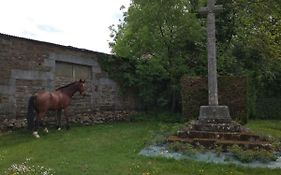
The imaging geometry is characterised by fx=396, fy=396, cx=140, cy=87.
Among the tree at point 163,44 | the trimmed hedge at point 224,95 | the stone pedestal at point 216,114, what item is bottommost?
the stone pedestal at point 216,114

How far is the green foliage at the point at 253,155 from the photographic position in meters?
9.27

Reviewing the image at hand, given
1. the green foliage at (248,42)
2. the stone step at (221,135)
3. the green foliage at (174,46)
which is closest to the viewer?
the stone step at (221,135)

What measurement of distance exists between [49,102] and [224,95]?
6796 millimetres

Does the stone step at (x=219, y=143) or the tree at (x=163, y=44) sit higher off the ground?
the tree at (x=163, y=44)

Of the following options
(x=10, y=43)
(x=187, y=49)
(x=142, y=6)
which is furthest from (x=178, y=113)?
(x=10, y=43)

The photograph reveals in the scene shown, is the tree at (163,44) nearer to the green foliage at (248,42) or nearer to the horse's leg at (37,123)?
the green foliage at (248,42)

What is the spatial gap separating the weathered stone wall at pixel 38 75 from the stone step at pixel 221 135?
245 inches

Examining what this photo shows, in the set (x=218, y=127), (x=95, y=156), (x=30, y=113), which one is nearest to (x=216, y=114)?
(x=218, y=127)

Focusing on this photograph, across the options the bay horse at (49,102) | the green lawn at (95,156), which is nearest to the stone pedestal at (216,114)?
the green lawn at (95,156)

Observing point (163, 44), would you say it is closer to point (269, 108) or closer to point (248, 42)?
point (248, 42)

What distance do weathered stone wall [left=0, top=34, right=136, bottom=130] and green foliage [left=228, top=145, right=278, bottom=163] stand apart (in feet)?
26.8

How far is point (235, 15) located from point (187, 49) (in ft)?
11.9

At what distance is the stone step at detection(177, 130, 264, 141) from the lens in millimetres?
11060

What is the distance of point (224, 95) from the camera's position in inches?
621
